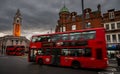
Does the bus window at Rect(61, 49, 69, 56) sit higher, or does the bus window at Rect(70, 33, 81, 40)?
the bus window at Rect(70, 33, 81, 40)

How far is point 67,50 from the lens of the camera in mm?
16641

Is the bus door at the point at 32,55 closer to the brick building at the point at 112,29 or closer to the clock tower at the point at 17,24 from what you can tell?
the brick building at the point at 112,29

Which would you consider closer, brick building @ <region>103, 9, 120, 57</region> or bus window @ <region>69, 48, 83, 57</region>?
bus window @ <region>69, 48, 83, 57</region>

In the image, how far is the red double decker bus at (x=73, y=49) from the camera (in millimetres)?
14438

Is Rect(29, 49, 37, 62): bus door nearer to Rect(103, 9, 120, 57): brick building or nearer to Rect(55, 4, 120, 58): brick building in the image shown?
Rect(55, 4, 120, 58): brick building

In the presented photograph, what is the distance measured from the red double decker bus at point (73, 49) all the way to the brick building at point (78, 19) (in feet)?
41.5

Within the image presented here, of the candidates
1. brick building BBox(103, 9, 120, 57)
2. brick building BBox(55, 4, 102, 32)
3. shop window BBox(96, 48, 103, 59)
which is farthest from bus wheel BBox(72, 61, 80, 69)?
brick building BBox(103, 9, 120, 57)

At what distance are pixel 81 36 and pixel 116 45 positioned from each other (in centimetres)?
1671

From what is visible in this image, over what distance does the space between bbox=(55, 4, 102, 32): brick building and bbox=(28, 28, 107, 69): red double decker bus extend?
12662mm

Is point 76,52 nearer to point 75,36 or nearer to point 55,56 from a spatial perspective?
point 75,36

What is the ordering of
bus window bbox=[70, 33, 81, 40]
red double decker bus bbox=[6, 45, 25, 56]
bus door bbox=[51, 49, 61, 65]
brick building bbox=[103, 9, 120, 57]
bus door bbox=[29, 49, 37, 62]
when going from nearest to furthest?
bus window bbox=[70, 33, 81, 40], bus door bbox=[51, 49, 61, 65], bus door bbox=[29, 49, 37, 62], brick building bbox=[103, 9, 120, 57], red double decker bus bbox=[6, 45, 25, 56]

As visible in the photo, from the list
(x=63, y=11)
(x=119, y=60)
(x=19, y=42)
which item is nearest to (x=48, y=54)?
(x=119, y=60)

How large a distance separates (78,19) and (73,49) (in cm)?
2207

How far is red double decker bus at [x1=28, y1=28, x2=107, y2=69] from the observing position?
47.4ft
